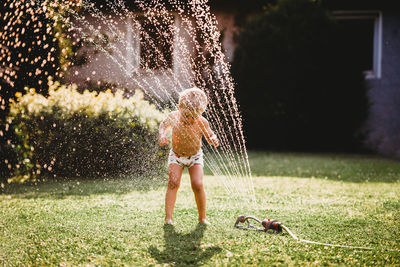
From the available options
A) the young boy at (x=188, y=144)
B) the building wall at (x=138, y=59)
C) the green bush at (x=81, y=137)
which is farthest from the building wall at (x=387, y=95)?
the young boy at (x=188, y=144)

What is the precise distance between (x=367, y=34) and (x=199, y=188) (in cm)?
1063

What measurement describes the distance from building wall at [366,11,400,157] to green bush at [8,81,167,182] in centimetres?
800

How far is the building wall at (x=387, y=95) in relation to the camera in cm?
1225

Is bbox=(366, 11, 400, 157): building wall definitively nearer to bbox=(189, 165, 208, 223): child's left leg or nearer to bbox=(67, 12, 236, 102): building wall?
bbox=(67, 12, 236, 102): building wall

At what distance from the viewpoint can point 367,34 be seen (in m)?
12.6

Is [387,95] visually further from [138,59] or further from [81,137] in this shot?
[81,137]

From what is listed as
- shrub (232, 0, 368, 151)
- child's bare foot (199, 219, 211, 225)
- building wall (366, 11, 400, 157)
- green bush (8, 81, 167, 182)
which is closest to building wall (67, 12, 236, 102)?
shrub (232, 0, 368, 151)

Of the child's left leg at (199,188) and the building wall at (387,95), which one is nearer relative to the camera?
the child's left leg at (199,188)

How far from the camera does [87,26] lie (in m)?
10.8

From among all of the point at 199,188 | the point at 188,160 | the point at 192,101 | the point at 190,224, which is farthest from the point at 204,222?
the point at 192,101

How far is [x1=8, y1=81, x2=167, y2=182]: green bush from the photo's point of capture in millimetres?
6594

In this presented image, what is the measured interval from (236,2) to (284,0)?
5.45ft

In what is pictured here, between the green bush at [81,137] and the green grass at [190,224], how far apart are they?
418 mm

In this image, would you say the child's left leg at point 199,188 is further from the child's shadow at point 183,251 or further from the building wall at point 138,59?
the building wall at point 138,59
